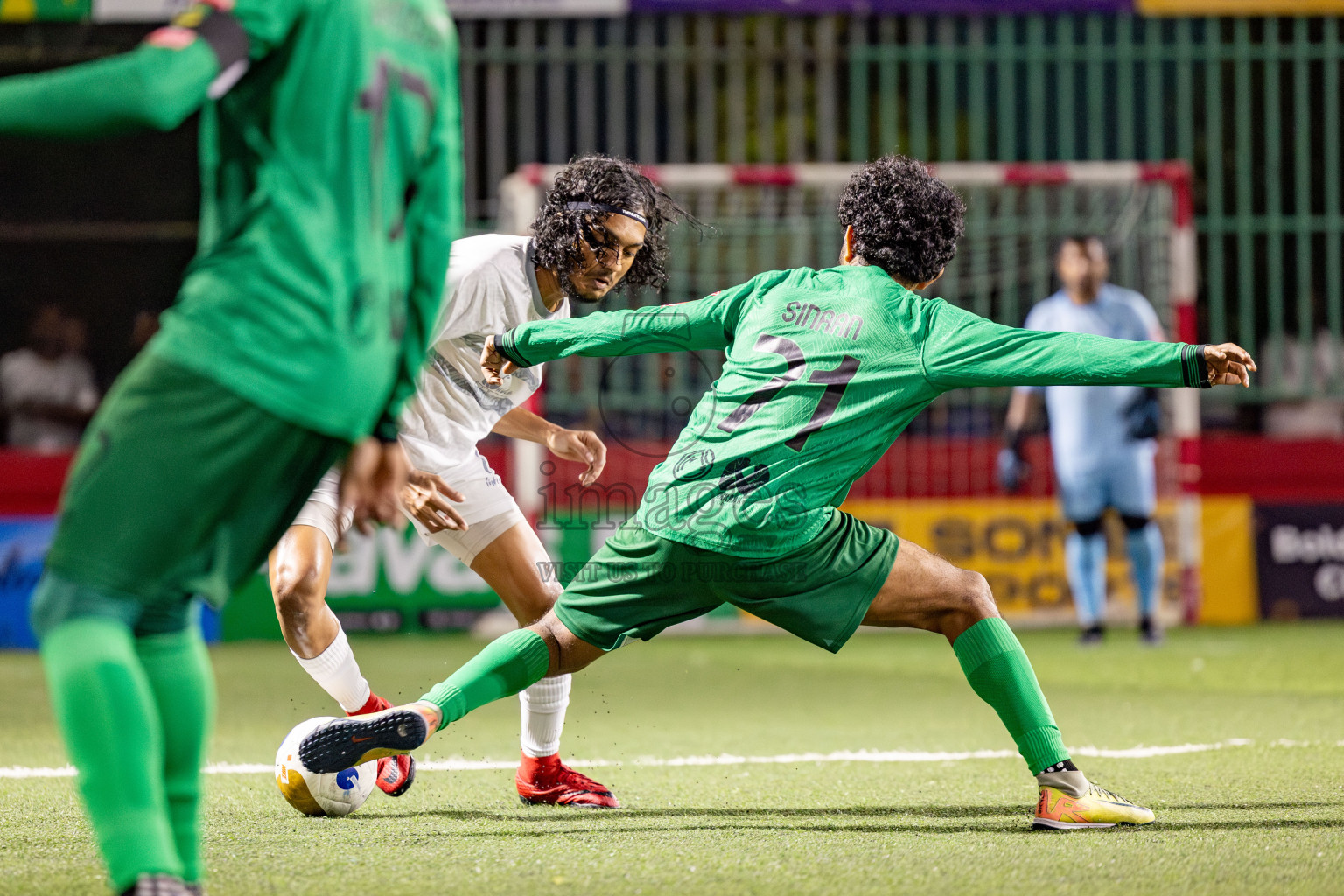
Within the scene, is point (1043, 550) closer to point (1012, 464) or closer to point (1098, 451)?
point (1012, 464)

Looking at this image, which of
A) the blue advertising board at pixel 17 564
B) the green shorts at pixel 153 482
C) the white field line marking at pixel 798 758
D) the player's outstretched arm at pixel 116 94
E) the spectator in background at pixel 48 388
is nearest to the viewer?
the player's outstretched arm at pixel 116 94

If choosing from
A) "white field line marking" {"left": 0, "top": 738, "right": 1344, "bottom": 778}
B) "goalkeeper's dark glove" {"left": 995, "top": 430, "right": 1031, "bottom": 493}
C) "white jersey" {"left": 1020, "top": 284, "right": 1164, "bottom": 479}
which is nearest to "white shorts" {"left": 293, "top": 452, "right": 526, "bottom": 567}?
"white field line marking" {"left": 0, "top": 738, "right": 1344, "bottom": 778}

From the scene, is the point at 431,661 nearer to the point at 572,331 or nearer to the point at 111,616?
the point at 572,331

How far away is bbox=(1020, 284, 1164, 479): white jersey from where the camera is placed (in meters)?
8.70

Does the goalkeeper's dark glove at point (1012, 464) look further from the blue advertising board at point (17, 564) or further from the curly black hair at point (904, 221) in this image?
the blue advertising board at point (17, 564)

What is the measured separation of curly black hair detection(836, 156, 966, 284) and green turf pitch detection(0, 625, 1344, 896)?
139cm

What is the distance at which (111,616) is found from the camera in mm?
2473

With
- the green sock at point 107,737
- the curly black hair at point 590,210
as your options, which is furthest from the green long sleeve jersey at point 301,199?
the curly black hair at point 590,210

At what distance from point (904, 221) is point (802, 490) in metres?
0.74

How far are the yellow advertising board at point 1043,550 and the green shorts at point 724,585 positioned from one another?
6197mm

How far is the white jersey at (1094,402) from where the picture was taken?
28.5 ft

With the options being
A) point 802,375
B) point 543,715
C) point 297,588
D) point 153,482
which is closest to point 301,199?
point 153,482

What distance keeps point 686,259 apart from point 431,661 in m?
3.65

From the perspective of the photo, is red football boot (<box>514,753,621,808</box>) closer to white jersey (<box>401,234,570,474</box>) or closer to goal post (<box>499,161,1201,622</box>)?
white jersey (<box>401,234,570,474</box>)
